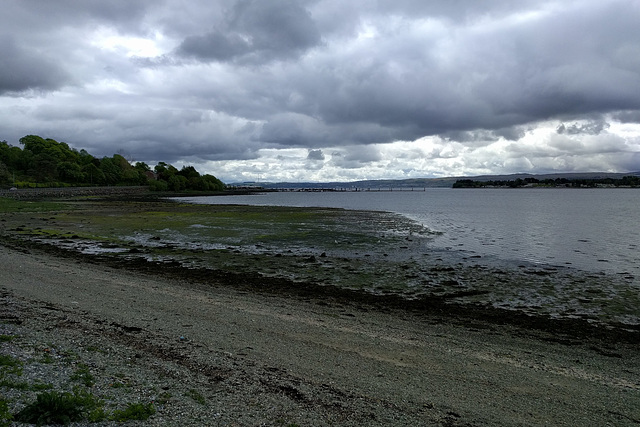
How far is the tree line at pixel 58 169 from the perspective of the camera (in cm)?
13300

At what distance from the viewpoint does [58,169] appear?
142 meters

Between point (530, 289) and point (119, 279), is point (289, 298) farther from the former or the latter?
point (530, 289)

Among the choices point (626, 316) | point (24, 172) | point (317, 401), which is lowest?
point (626, 316)

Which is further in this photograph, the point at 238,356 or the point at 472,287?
the point at 472,287

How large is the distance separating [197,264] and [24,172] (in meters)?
153

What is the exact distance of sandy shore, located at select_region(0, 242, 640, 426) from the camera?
667cm

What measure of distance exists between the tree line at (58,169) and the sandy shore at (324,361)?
124917mm

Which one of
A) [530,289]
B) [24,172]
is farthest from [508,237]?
[24,172]

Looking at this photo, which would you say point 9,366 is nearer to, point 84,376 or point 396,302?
point 84,376

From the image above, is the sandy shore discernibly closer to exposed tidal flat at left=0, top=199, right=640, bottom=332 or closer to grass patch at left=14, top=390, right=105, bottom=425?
grass patch at left=14, top=390, right=105, bottom=425

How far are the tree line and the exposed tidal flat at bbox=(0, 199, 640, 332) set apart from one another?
105 m

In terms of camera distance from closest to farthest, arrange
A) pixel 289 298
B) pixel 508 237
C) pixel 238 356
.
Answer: pixel 238 356, pixel 289 298, pixel 508 237

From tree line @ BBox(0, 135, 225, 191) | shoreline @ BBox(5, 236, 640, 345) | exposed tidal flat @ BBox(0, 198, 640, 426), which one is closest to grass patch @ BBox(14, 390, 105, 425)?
exposed tidal flat @ BBox(0, 198, 640, 426)

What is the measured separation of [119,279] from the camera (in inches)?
662
